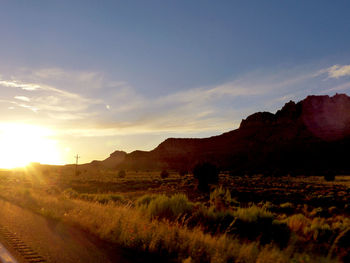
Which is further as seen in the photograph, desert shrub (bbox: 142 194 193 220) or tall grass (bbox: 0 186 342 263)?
desert shrub (bbox: 142 194 193 220)

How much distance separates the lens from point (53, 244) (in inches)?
314

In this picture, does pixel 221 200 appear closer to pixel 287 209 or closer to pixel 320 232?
pixel 287 209

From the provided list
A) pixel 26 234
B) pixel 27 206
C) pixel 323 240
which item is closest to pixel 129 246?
pixel 26 234

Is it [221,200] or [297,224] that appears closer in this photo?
[297,224]

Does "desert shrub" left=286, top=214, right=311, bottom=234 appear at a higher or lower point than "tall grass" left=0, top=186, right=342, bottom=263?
lower

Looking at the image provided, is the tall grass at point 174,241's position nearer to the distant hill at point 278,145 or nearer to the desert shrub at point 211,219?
the desert shrub at point 211,219

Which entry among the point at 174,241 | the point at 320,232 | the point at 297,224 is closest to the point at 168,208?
the point at 297,224

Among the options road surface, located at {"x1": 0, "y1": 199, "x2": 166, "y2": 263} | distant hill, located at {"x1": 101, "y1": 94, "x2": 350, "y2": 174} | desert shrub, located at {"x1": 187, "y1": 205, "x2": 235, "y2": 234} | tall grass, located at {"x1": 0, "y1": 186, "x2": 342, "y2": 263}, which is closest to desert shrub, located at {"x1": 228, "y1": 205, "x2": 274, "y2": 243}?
desert shrub, located at {"x1": 187, "y1": 205, "x2": 235, "y2": 234}

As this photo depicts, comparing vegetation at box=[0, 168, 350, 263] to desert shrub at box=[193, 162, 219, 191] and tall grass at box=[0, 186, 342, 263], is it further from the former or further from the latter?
desert shrub at box=[193, 162, 219, 191]

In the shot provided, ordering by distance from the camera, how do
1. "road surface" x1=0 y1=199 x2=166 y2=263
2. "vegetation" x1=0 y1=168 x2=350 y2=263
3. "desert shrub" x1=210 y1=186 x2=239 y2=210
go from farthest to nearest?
"desert shrub" x1=210 y1=186 x2=239 y2=210 → "vegetation" x1=0 y1=168 x2=350 y2=263 → "road surface" x1=0 y1=199 x2=166 y2=263

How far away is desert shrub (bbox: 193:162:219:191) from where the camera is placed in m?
35.8

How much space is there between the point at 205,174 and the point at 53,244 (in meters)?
29.5

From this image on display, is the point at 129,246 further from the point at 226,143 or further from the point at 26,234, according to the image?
the point at 226,143

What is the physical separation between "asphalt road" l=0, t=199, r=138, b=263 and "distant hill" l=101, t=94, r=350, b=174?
77.0 meters
